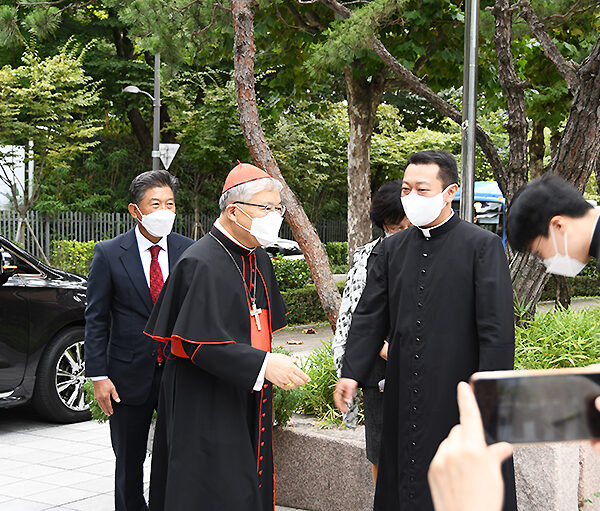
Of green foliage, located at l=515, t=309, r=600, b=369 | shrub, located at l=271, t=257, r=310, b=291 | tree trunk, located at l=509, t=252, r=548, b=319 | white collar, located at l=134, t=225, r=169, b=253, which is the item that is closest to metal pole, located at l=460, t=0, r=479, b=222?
tree trunk, located at l=509, t=252, r=548, b=319

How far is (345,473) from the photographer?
5.05 meters

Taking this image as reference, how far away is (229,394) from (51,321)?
4446 mm

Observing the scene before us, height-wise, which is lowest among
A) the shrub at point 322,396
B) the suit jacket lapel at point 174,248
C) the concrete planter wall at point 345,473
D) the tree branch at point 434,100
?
the concrete planter wall at point 345,473

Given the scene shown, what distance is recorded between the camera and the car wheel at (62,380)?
7.52 metres

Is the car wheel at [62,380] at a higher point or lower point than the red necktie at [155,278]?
lower

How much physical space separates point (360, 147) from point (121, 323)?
10.1 m

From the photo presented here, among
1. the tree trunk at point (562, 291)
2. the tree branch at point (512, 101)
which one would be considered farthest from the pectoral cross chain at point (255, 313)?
the tree trunk at point (562, 291)

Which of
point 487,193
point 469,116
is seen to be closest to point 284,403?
point 469,116

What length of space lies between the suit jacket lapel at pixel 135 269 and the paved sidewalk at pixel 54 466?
69.6 inches

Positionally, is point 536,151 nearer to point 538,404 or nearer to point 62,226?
point 62,226

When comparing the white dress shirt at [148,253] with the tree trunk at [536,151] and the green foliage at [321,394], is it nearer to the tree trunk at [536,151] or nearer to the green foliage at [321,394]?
the green foliage at [321,394]

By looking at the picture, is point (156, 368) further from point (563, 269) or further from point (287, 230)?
point (287, 230)

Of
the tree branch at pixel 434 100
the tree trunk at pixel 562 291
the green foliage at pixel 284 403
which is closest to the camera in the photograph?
the green foliage at pixel 284 403

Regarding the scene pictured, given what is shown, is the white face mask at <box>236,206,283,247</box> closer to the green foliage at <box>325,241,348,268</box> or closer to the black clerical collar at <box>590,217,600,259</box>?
the black clerical collar at <box>590,217,600,259</box>
